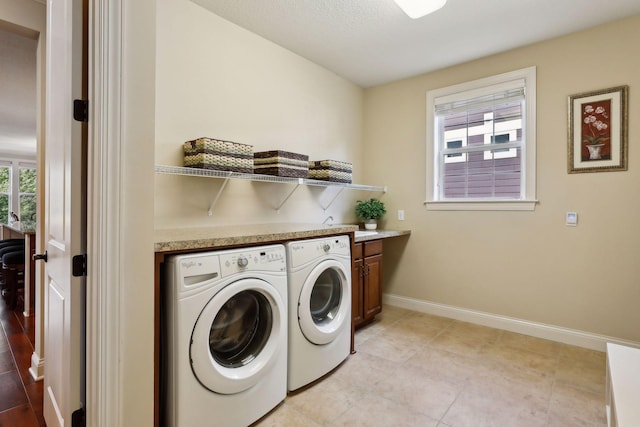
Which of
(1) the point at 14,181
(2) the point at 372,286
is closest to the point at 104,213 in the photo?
(2) the point at 372,286

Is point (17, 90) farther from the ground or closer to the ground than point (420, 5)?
farther from the ground

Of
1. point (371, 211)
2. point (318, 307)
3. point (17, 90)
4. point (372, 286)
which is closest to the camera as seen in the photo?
point (318, 307)

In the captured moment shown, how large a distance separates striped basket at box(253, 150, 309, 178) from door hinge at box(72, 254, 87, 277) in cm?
147

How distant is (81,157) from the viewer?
1.17 meters

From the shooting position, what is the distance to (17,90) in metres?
4.08

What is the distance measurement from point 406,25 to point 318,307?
7.41 ft

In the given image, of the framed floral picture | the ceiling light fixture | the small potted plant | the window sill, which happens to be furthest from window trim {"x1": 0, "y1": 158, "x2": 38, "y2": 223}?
the framed floral picture

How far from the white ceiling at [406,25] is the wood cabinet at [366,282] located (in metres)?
1.77

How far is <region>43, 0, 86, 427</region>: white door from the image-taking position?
3.80ft

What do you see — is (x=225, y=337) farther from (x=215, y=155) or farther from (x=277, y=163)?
(x=277, y=163)

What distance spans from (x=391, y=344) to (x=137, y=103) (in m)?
2.46

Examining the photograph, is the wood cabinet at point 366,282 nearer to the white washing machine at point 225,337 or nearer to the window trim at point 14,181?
the white washing machine at point 225,337

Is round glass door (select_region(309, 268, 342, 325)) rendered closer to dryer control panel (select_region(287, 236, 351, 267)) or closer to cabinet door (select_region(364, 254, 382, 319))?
dryer control panel (select_region(287, 236, 351, 267))

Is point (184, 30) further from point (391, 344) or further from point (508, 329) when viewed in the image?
point (508, 329)
